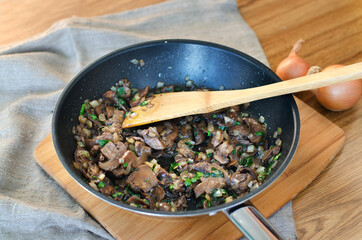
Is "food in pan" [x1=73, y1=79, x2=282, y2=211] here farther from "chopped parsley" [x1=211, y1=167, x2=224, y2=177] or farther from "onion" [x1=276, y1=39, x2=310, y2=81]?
"onion" [x1=276, y1=39, x2=310, y2=81]

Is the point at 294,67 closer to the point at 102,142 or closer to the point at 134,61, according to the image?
the point at 134,61

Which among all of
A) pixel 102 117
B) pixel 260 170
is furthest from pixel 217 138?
pixel 102 117

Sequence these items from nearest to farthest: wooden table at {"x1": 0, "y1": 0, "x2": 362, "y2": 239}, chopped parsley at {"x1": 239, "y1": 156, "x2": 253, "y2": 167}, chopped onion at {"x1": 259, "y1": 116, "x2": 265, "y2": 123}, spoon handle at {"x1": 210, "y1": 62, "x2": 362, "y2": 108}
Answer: spoon handle at {"x1": 210, "y1": 62, "x2": 362, "y2": 108} → wooden table at {"x1": 0, "y1": 0, "x2": 362, "y2": 239} → chopped parsley at {"x1": 239, "y1": 156, "x2": 253, "y2": 167} → chopped onion at {"x1": 259, "y1": 116, "x2": 265, "y2": 123}

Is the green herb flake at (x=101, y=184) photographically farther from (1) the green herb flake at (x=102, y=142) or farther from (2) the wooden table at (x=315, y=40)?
(2) the wooden table at (x=315, y=40)

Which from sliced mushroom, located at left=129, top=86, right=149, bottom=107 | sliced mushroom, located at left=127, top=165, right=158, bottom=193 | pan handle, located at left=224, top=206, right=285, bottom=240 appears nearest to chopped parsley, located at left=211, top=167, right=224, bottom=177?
sliced mushroom, located at left=127, top=165, right=158, bottom=193

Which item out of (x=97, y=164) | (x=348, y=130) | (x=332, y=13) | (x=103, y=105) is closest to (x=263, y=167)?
(x=348, y=130)
